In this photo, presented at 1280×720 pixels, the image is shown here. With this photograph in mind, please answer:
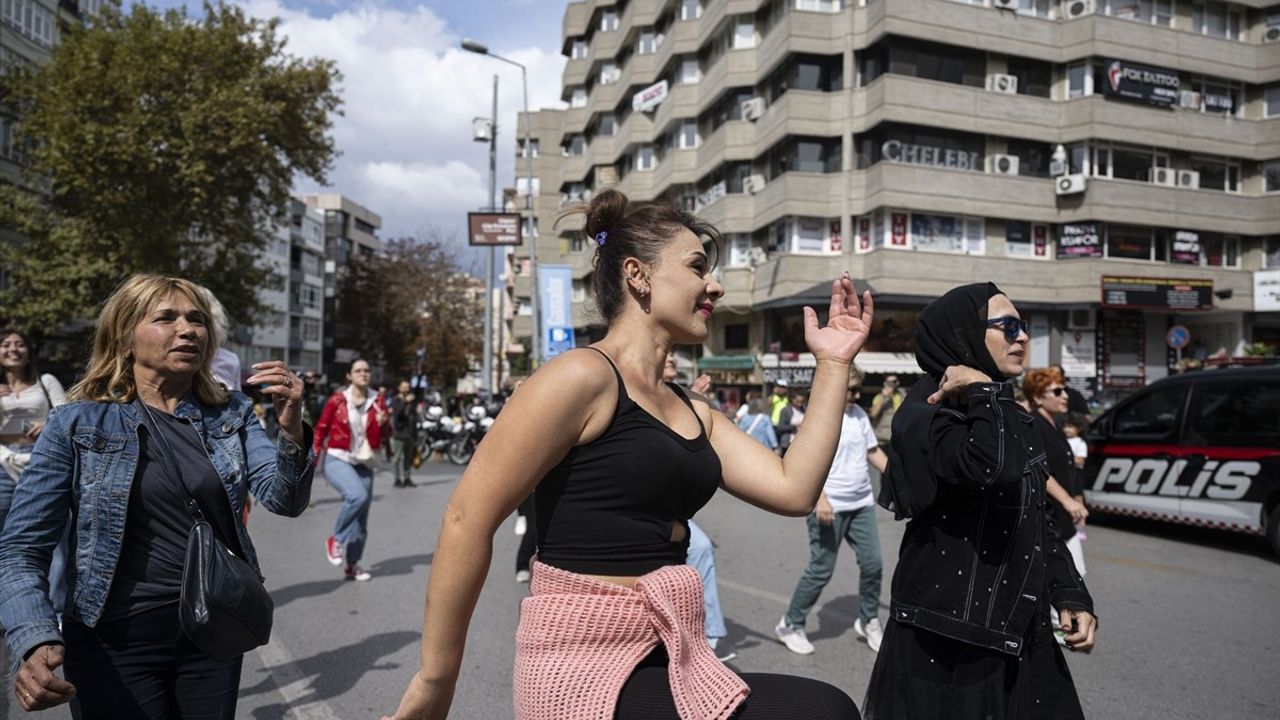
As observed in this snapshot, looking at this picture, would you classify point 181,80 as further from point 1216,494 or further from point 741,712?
point 741,712

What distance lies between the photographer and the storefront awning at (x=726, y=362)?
3341 centimetres

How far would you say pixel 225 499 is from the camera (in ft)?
8.72

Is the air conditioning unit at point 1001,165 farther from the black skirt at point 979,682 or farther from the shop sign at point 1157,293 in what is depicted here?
the black skirt at point 979,682

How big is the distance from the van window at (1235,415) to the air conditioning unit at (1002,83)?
23.5 m

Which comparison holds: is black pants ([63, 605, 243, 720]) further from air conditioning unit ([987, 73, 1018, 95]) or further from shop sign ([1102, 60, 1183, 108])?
shop sign ([1102, 60, 1183, 108])

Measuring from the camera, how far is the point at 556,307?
24547mm

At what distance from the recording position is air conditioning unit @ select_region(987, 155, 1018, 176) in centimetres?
3070

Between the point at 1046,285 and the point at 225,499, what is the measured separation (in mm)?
32686

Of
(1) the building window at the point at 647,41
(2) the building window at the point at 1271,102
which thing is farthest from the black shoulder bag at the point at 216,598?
(1) the building window at the point at 647,41

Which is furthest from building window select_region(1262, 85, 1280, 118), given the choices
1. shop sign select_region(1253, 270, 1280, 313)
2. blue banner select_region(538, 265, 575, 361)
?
blue banner select_region(538, 265, 575, 361)

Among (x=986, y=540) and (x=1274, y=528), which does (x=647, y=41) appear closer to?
(x=1274, y=528)

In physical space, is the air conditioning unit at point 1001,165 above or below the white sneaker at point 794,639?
above

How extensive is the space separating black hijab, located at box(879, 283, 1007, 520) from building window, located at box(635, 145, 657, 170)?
40583 millimetres

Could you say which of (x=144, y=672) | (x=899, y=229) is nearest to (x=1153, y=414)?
(x=144, y=672)
